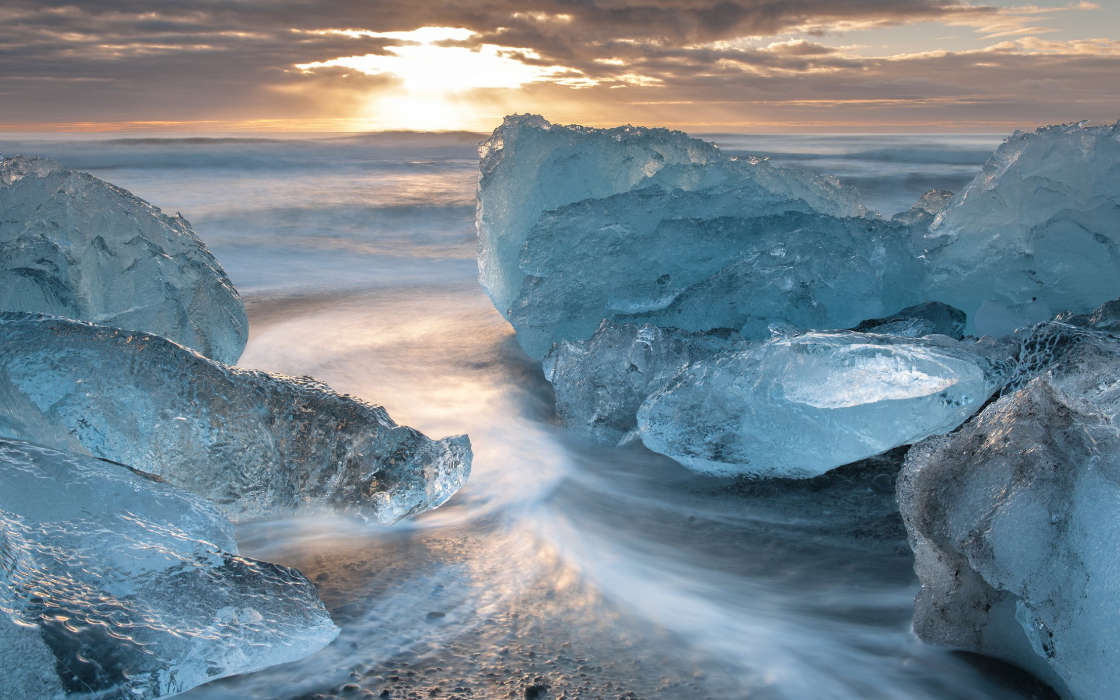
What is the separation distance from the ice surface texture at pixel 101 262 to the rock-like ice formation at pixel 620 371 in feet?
5.06

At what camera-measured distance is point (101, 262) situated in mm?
3334

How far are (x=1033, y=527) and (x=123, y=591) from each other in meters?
1.64

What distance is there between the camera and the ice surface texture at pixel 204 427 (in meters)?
2.11

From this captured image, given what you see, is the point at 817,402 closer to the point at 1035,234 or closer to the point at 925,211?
the point at 1035,234

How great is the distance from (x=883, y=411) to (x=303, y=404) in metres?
1.55

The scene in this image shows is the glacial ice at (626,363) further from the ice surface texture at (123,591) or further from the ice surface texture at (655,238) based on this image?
the ice surface texture at (123,591)

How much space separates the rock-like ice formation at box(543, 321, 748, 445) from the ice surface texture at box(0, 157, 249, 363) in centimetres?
154

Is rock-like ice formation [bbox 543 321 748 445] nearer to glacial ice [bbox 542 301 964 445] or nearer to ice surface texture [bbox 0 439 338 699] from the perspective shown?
glacial ice [bbox 542 301 964 445]

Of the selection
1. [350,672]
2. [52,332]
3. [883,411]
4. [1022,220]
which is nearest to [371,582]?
[350,672]

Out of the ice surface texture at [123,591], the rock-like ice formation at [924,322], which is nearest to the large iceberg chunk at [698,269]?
the rock-like ice formation at [924,322]

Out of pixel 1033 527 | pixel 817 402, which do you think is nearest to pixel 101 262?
pixel 817 402

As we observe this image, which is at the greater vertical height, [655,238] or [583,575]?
[655,238]

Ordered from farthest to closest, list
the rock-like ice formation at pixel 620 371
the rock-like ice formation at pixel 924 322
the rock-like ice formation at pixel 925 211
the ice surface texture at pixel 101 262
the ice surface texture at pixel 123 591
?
the rock-like ice formation at pixel 925 211
the ice surface texture at pixel 101 262
the rock-like ice formation at pixel 924 322
the rock-like ice formation at pixel 620 371
the ice surface texture at pixel 123 591

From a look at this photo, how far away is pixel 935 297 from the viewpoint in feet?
11.6
